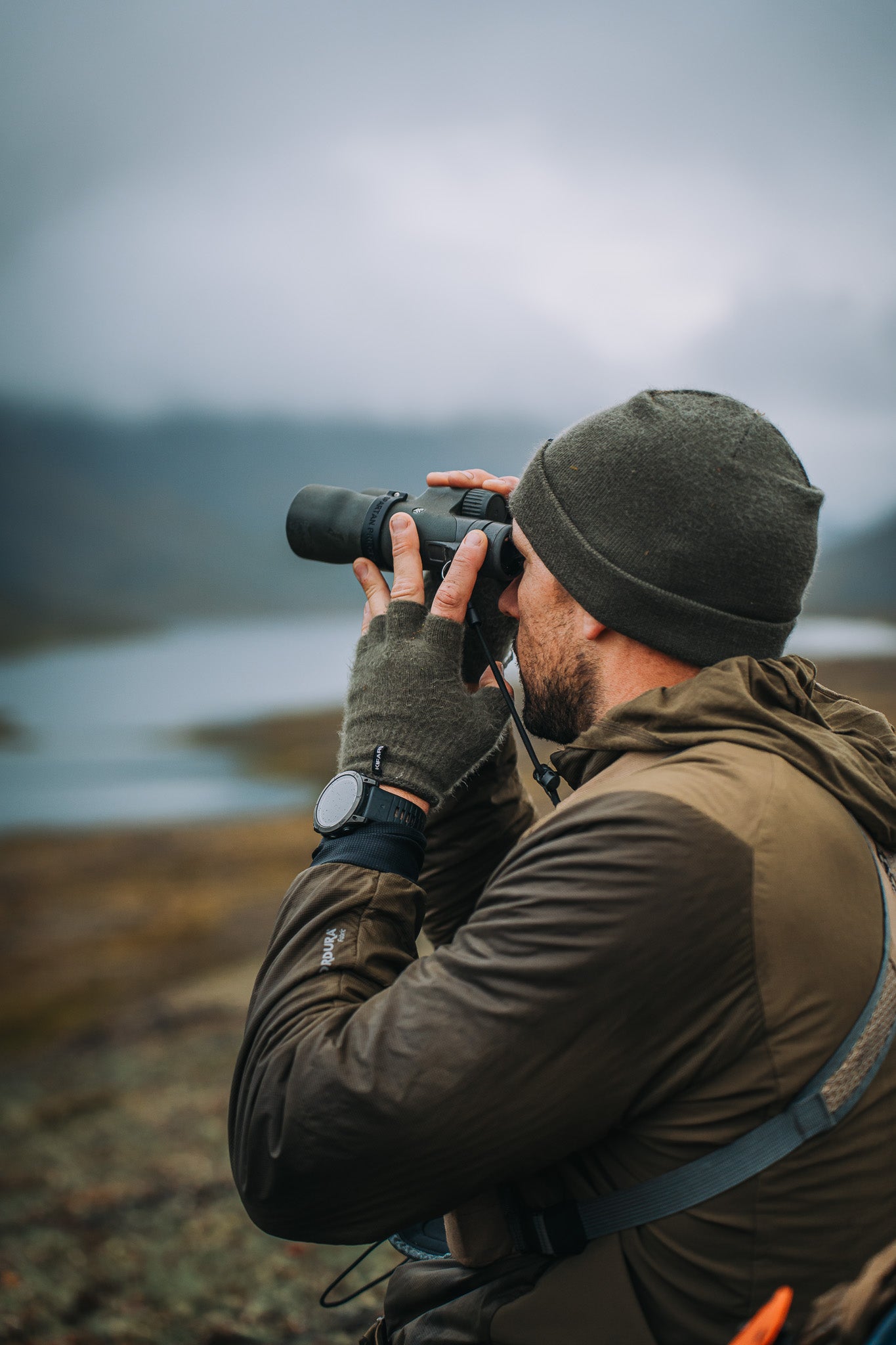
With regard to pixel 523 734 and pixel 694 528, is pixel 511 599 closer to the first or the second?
pixel 523 734

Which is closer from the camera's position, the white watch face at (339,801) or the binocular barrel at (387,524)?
the white watch face at (339,801)

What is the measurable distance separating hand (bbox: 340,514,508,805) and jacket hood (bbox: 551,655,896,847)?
0.63 feet

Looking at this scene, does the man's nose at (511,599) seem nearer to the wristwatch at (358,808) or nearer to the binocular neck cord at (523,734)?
the binocular neck cord at (523,734)

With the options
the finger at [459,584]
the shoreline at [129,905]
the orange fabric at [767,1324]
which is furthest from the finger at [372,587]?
the shoreline at [129,905]

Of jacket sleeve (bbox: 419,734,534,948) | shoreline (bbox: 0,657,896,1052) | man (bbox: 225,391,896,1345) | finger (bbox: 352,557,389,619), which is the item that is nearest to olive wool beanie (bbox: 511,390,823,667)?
man (bbox: 225,391,896,1345)

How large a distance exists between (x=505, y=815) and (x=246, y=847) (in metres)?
20.7

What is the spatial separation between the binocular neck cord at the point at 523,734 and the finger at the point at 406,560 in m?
0.10

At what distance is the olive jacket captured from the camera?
37.0 inches

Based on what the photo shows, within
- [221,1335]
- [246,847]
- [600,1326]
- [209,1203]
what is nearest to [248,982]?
[209,1203]

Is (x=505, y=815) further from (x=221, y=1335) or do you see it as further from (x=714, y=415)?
(x=221, y=1335)

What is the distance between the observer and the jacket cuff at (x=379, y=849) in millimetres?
1267

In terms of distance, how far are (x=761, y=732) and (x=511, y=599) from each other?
587 millimetres

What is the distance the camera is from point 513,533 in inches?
60.4

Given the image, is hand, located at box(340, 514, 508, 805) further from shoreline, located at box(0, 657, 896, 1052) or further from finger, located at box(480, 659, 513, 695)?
shoreline, located at box(0, 657, 896, 1052)
